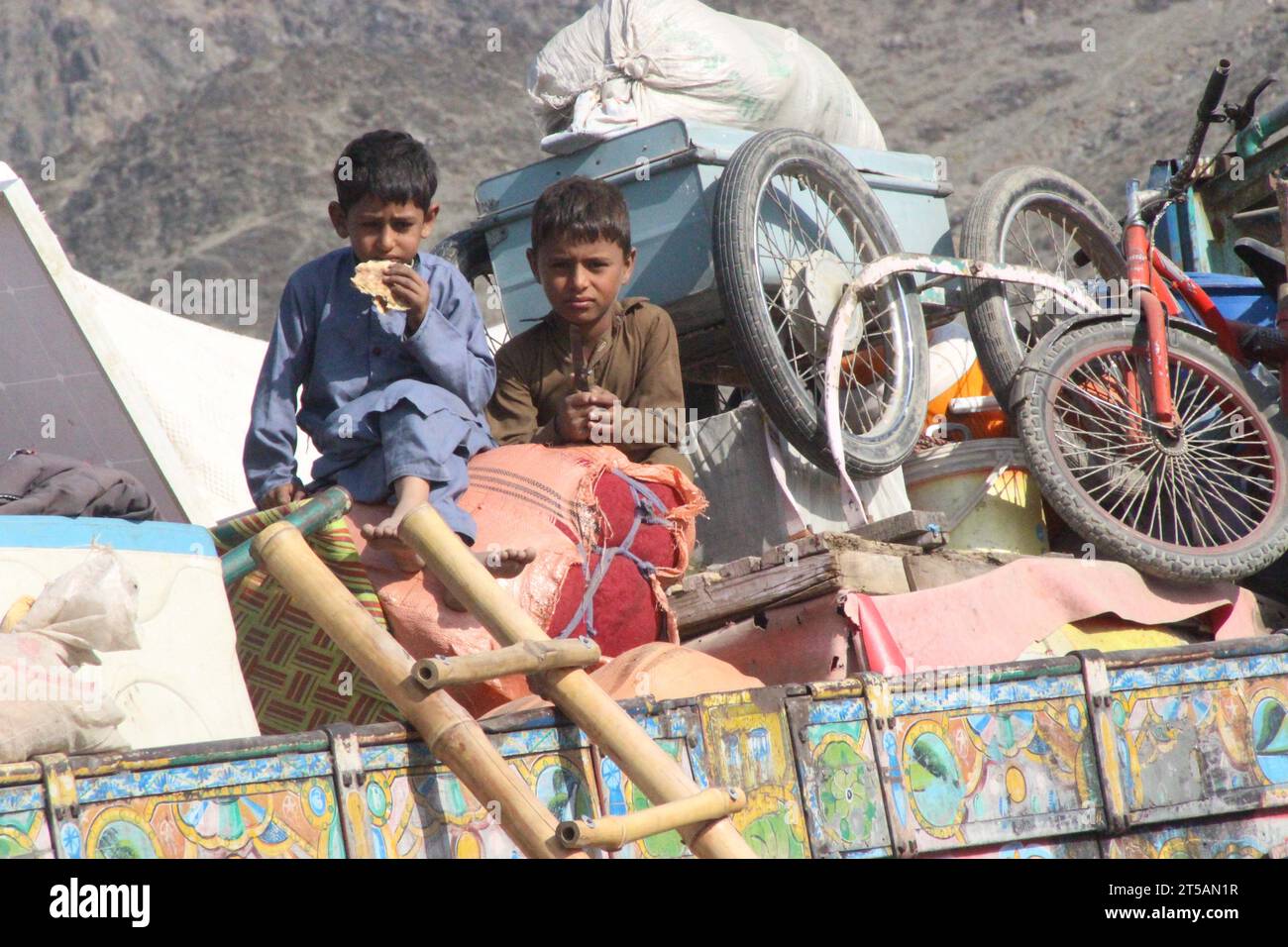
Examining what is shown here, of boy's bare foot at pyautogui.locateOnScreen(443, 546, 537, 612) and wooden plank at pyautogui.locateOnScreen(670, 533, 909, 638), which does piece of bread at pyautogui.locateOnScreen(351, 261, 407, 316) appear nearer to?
boy's bare foot at pyautogui.locateOnScreen(443, 546, 537, 612)

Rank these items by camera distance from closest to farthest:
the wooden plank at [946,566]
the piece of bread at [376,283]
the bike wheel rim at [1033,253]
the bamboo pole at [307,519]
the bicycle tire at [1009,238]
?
the bamboo pole at [307,519] → the piece of bread at [376,283] → the wooden plank at [946,566] → the bicycle tire at [1009,238] → the bike wheel rim at [1033,253]

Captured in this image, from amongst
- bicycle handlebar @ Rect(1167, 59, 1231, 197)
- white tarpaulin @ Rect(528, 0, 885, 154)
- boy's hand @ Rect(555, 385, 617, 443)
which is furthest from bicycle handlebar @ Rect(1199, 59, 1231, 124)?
boy's hand @ Rect(555, 385, 617, 443)

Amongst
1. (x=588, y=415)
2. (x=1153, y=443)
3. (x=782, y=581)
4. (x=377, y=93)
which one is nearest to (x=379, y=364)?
(x=588, y=415)

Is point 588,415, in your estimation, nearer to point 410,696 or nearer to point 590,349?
point 590,349

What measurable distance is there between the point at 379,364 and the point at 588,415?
48 centimetres

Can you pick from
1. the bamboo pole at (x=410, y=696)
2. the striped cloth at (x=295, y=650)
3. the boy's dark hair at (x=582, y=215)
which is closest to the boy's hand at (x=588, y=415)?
the boy's dark hair at (x=582, y=215)

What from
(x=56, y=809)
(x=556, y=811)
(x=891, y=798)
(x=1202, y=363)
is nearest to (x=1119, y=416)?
(x=1202, y=363)

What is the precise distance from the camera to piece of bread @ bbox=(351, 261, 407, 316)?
132 inches

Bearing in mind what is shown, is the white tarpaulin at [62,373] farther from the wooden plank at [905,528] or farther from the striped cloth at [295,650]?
the wooden plank at [905,528]

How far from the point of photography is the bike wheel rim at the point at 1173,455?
4.52 m

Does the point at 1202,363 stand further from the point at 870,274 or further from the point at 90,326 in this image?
the point at 90,326

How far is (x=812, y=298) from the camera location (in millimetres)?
4750

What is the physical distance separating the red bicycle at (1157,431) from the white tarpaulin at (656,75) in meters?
1.23

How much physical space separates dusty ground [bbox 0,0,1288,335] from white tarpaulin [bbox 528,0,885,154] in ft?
39.7
